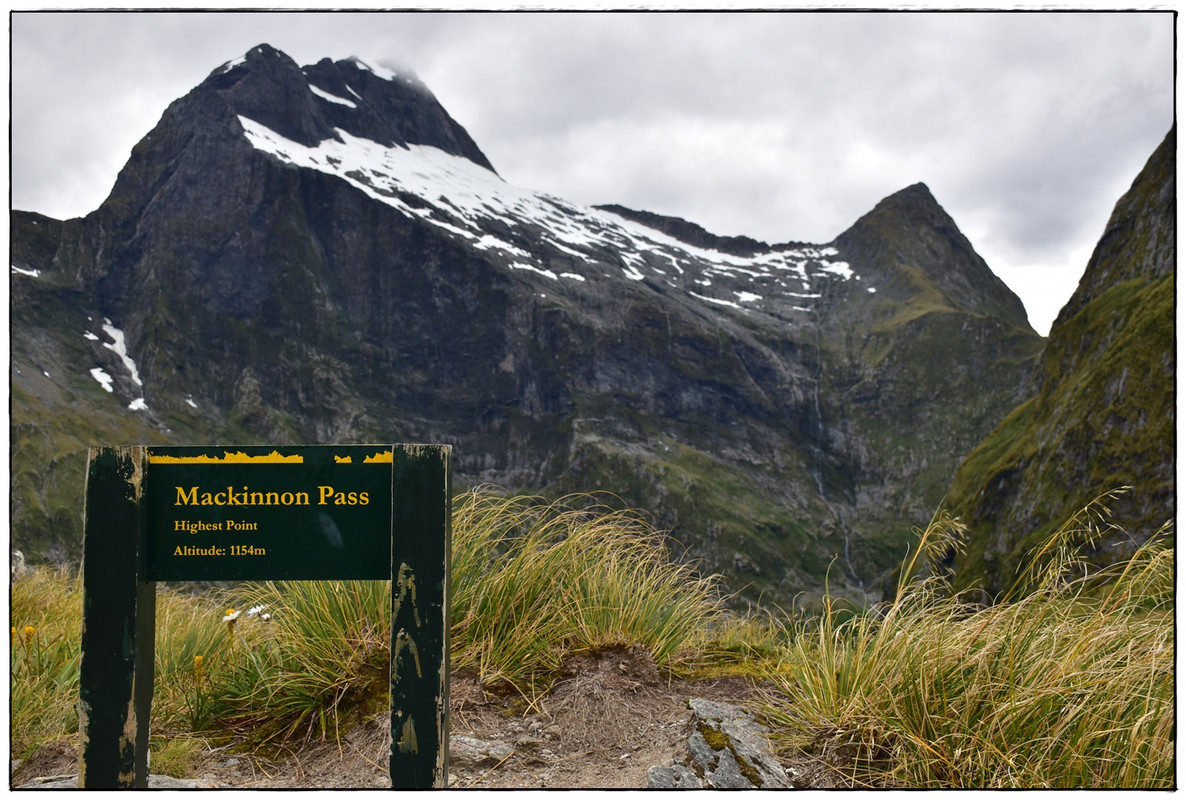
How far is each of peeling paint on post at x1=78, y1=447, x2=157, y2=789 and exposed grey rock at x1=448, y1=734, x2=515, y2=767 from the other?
1546 mm

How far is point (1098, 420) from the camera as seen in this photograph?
62438 mm

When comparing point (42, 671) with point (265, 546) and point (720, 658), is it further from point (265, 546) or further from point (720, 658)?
point (720, 658)

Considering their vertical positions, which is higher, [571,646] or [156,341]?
[156,341]

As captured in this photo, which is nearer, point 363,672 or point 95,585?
point 95,585

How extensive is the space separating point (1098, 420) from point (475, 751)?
72.2m

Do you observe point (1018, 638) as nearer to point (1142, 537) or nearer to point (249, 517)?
point (249, 517)

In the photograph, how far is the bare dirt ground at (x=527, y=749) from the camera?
3975mm

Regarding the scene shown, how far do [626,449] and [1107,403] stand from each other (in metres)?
128

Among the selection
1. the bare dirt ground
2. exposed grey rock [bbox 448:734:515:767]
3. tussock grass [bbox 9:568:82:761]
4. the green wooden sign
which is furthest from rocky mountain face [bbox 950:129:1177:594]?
the green wooden sign

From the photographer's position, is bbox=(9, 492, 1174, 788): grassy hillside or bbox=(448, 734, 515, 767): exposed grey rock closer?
bbox=(9, 492, 1174, 788): grassy hillside

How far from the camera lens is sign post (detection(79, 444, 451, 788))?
340 cm

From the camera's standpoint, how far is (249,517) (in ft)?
11.3

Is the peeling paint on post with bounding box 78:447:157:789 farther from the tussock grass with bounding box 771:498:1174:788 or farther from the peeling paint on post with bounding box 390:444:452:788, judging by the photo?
the tussock grass with bounding box 771:498:1174:788

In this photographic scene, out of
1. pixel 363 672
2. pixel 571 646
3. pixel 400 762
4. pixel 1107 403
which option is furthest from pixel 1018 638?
pixel 1107 403
